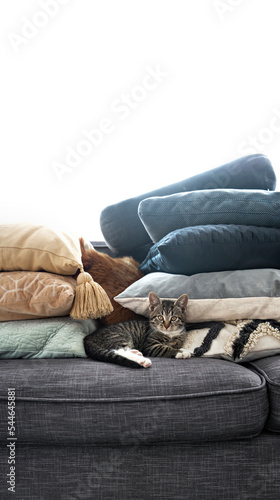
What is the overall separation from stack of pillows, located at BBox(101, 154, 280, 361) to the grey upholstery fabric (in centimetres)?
31

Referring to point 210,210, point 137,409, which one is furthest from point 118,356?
point 210,210

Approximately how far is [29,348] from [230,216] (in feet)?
2.86

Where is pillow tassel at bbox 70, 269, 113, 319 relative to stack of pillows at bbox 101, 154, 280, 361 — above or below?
above

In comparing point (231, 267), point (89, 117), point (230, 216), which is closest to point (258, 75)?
point (89, 117)

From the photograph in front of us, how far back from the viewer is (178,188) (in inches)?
68.4

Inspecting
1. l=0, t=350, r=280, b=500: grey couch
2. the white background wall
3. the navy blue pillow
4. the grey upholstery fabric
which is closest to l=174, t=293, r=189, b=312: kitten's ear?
the navy blue pillow

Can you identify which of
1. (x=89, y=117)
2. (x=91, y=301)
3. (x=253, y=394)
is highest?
(x=89, y=117)

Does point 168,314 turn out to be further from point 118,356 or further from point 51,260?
point 51,260

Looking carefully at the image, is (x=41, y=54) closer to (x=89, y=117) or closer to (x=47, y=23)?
(x=47, y=23)

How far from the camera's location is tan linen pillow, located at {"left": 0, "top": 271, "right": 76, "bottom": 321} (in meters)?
1.26

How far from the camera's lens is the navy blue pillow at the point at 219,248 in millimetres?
1392

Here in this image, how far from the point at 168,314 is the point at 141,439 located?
48cm

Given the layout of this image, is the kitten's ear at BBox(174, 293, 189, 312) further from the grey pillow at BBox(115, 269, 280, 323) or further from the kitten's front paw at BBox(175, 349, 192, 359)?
the kitten's front paw at BBox(175, 349, 192, 359)

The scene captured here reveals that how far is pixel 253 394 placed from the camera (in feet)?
3.35
